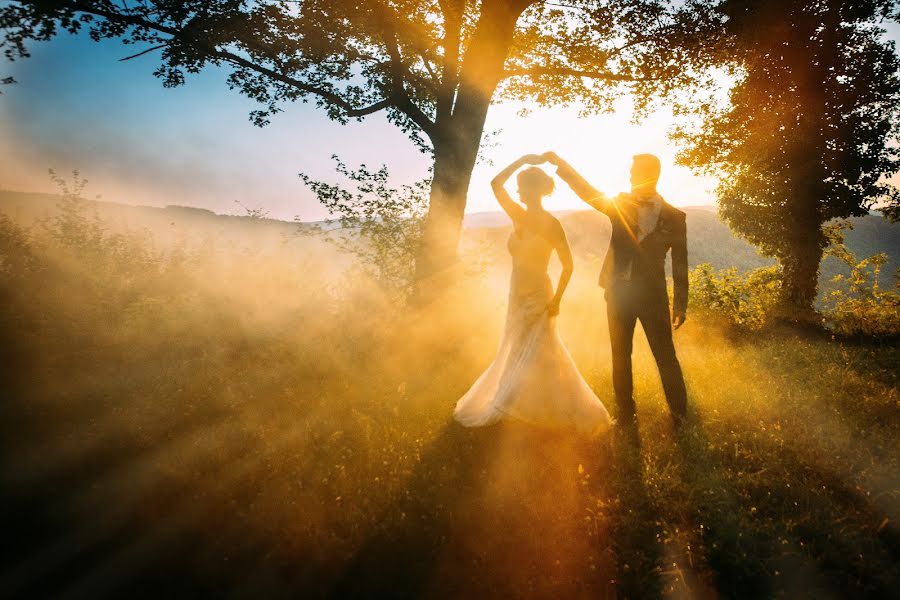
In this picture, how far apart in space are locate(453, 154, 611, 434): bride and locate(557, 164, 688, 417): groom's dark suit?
476 mm

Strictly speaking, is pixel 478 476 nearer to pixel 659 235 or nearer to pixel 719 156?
pixel 659 235

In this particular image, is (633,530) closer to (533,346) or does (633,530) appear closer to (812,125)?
(533,346)

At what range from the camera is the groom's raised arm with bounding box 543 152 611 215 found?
12.6 ft

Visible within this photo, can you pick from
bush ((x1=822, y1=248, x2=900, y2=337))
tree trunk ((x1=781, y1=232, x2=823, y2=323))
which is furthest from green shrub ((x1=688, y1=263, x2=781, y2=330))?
bush ((x1=822, y1=248, x2=900, y2=337))

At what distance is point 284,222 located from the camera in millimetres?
9188

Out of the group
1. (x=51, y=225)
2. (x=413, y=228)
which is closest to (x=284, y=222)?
(x=413, y=228)

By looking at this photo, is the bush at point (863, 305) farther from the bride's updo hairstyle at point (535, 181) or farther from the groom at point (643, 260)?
the bride's updo hairstyle at point (535, 181)

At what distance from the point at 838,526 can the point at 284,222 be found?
10.3 m

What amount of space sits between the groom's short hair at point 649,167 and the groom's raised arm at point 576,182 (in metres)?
0.51

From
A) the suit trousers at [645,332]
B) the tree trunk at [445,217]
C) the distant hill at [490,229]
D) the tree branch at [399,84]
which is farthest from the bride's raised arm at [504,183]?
the tree branch at [399,84]

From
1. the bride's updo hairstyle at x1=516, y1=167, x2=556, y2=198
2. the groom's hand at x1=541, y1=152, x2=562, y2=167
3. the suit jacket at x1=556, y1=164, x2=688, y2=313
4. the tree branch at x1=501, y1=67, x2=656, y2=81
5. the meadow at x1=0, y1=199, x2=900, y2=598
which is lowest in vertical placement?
the meadow at x1=0, y1=199, x2=900, y2=598

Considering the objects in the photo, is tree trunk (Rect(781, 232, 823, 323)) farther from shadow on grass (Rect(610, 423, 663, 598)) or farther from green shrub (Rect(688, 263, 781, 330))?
shadow on grass (Rect(610, 423, 663, 598))

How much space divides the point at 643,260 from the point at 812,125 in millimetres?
15966

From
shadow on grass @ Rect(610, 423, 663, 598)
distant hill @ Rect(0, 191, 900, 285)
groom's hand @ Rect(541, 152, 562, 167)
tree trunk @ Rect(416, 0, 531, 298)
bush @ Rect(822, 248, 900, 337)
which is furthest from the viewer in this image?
bush @ Rect(822, 248, 900, 337)
